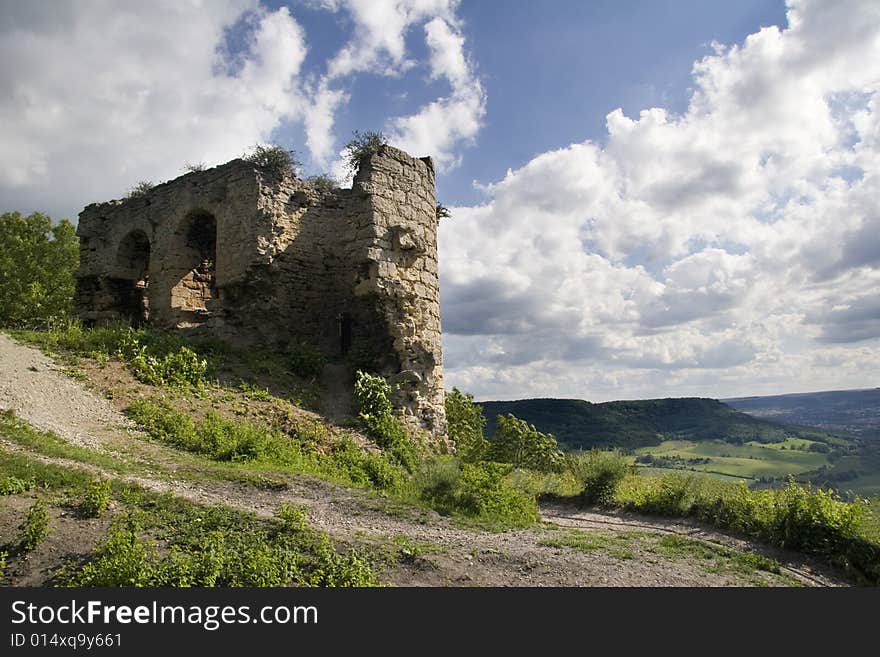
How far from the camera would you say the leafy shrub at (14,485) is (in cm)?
529

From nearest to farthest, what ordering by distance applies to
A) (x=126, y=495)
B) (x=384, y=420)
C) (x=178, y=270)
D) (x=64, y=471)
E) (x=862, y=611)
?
(x=862, y=611) → (x=126, y=495) → (x=64, y=471) → (x=384, y=420) → (x=178, y=270)

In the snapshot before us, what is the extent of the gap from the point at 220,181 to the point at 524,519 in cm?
1064

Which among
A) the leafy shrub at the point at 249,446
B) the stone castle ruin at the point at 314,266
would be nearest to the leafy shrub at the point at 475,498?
the leafy shrub at the point at 249,446

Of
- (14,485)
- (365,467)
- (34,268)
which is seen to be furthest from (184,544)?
(34,268)

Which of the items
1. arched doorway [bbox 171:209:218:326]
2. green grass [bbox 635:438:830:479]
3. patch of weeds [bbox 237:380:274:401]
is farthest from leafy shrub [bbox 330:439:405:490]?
green grass [bbox 635:438:830:479]

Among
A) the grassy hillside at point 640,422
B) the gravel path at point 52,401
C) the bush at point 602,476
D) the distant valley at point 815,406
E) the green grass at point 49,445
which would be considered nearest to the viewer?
the green grass at point 49,445

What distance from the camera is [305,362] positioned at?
38.2 ft

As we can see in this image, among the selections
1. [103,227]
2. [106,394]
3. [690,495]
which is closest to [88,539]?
[106,394]

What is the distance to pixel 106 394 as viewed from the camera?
8.82m

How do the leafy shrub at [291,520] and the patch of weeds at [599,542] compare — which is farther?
the patch of weeds at [599,542]

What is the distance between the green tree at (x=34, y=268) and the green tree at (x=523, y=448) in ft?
53.2

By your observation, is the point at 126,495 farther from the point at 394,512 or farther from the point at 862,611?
the point at 862,611

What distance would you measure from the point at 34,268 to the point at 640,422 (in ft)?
129

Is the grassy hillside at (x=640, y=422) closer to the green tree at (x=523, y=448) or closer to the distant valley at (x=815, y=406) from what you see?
the green tree at (x=523, y=448)
